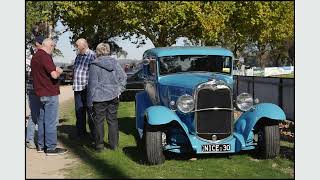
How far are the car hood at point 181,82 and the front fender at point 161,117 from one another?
0.46m

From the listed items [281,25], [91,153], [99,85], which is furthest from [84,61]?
[281,25]

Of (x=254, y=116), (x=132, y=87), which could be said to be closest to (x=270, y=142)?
(x=254, y=116)

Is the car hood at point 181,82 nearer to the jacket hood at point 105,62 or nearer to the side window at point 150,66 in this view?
the side window at point 150,66

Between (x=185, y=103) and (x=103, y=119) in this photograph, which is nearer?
(x=185, y=103)

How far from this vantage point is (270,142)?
7965 millimetres

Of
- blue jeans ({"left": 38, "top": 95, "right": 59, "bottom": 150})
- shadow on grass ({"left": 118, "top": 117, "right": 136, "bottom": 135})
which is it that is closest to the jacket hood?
blue jeans ({"left": 38, "top": 95, "right": 59, "bottom": 150})

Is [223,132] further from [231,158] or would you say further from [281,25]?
[281,25]

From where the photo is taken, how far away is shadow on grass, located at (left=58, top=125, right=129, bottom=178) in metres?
6.59

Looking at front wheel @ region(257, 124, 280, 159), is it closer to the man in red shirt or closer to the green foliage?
the green foliage

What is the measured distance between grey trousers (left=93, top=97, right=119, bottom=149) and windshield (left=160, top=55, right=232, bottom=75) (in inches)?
49.3

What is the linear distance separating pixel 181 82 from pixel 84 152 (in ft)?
6.96

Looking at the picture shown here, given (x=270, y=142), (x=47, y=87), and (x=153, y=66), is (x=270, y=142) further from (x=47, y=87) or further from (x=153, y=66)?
(x=47, y=87)

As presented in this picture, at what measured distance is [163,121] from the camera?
7.66m

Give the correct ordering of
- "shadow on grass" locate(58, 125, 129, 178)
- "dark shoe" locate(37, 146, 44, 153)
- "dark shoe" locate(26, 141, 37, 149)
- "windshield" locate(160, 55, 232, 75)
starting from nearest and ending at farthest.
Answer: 1. "shadow on grass" locate(58, 125, 129, 178)
2. "dark shoe" locate(37, 146, 44, 153)
3. "dark shoe" locate(26, 141, 37, 149)
4. "windshield" locate(160, 55, 232, 75)
